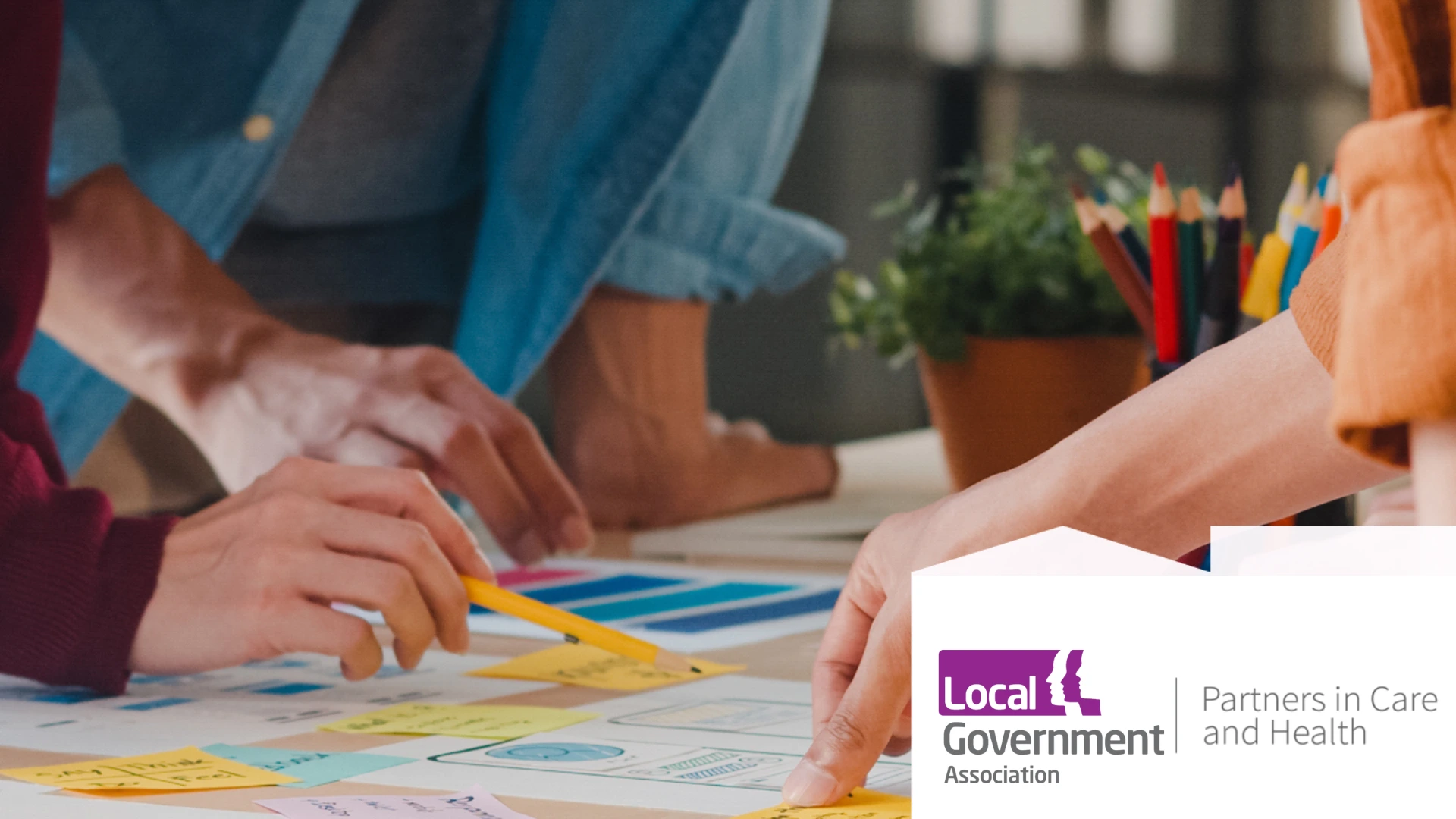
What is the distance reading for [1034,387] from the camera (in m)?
0.95

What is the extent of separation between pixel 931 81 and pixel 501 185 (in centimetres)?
89

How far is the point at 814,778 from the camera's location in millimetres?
401

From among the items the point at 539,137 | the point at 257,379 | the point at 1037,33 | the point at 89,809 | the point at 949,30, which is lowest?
the point at 89,809

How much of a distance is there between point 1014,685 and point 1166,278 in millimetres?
422

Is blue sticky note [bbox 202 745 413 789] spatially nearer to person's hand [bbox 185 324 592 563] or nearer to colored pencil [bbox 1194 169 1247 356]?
person's hand [bbox 185 324 592 563]

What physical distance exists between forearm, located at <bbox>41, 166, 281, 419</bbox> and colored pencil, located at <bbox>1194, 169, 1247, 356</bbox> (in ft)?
1.54

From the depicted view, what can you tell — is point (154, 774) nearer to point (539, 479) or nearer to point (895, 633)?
point (895, 633)

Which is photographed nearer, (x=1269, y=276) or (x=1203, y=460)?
(x=1203, y=460)

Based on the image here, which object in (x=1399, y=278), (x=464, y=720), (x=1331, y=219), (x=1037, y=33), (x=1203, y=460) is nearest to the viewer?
(x=1399, y=278)

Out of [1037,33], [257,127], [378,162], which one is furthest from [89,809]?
[1037,33]

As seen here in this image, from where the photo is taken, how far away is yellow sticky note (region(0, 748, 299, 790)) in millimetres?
427

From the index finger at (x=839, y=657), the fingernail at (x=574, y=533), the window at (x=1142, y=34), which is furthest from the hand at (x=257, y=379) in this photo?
the window at (x=1142, y=34)

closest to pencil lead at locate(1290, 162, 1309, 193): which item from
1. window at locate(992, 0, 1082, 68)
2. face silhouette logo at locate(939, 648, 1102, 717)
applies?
face silhouette logo at locate(939, 648, 1102, 717)

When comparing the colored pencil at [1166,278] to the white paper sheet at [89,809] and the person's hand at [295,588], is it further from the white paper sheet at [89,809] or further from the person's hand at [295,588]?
the white paper sheet at [89,809]
